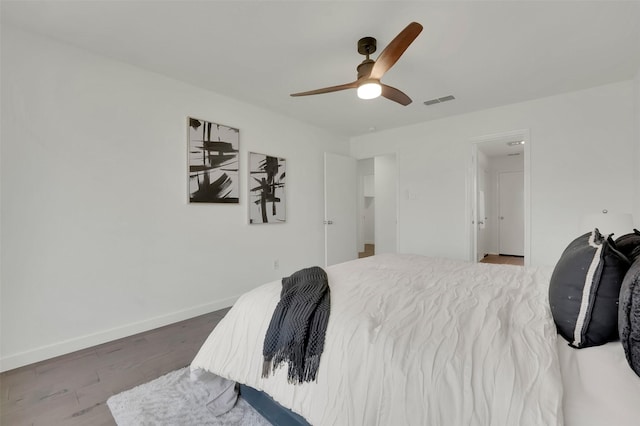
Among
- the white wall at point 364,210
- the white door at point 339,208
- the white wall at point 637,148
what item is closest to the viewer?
the white wall at point 637,148

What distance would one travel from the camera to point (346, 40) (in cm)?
215

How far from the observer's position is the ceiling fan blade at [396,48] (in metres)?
1.61

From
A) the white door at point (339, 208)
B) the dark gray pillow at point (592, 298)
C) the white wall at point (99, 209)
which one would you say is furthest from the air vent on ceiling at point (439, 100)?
the dark gray pillow at point (592, 298)

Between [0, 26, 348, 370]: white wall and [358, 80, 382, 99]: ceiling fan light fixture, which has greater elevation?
[358, 80, 382, 99]: ceiling fan light fixture

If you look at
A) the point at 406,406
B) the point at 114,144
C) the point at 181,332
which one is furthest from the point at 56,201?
the point at 406,406

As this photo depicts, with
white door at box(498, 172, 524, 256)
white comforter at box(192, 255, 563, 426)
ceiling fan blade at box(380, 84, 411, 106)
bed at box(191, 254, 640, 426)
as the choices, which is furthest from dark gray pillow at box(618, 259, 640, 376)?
white door at box(498, 172, 524, 256)

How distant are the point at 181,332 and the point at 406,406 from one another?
2361 mm

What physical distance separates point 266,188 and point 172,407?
2.52 metres

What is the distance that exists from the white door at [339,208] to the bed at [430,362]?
282 cm

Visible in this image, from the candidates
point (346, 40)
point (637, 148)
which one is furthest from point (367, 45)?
point (637, 148)

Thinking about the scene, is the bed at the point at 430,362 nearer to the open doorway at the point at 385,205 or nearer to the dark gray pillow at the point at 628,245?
the dark gray pillow at the point at 628,245

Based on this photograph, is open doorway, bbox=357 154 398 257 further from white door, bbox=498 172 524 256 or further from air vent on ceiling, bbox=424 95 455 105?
white door, bbox=498 172 524 256

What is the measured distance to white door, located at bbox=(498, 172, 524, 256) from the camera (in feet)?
20.1

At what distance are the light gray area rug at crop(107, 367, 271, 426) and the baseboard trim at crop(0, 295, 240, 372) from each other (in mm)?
923
